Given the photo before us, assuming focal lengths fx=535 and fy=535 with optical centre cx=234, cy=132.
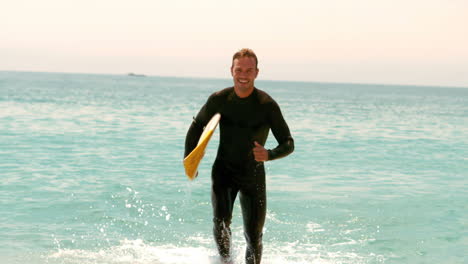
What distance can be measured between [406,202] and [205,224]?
4.61 m

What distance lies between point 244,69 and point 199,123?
0.73 m

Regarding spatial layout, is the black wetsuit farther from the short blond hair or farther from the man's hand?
the short blond hair

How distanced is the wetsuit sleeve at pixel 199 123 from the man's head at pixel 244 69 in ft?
1.05

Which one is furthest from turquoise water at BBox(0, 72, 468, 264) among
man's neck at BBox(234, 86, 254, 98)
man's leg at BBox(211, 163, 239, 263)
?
man's neck at BBox(234, 86, 254, 98)

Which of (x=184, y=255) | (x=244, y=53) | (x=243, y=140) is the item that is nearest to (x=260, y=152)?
(x=243, y=140)

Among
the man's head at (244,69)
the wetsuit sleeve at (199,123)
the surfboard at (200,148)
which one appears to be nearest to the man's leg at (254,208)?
the surfboard at (200,148)

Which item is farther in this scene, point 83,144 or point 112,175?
point 83,144

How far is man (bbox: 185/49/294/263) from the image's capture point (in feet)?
16.7

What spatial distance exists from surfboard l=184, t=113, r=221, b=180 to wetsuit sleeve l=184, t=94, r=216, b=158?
63 millimetres

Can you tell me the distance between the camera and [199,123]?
5297 millimetres

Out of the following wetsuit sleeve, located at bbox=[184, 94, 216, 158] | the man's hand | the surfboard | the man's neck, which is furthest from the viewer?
wetsuit sleeve, located at bbox=[184, 94, 216, 158]

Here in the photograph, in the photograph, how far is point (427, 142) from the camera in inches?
977

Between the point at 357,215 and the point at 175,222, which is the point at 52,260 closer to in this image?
the point at 175,222

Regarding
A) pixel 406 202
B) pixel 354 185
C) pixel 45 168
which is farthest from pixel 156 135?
pixel 406 202
